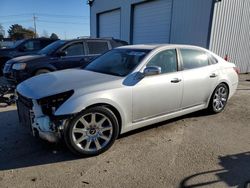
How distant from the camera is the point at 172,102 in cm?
438

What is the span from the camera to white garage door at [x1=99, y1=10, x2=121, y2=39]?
670 inches

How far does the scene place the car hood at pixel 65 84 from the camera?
11.2ft

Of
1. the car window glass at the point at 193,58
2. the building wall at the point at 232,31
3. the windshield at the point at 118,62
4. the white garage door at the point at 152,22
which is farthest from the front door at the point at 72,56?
the white garage door at the point at 152,22

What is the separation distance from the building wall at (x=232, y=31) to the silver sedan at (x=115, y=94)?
6.61 meters

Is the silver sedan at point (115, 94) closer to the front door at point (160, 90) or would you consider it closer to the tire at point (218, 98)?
the front door at point (160, 90)

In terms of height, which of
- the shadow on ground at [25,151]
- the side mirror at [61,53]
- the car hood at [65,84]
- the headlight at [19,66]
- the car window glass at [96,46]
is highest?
the car window glass at [96,46]

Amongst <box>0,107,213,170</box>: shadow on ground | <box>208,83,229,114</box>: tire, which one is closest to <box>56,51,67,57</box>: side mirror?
<box>0,107,213,170</box>: shadow on ground

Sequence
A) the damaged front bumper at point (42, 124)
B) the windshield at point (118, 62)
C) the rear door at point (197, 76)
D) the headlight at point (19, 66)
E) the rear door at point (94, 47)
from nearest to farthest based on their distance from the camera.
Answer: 1. the damaged front bumper at point (42, 124)
2. the windshield at point (118, 62)
3. the rear door at point (197, 76)
4. the headlight at point (19, 66)
5. the rear door at point (94, 47)

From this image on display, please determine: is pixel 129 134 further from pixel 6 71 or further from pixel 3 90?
pixel 6 71

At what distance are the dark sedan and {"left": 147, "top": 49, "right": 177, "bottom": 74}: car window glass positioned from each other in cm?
333

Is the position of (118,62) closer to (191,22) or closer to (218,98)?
(218,98)

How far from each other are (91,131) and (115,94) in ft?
2.14

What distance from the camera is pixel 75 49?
308 inches

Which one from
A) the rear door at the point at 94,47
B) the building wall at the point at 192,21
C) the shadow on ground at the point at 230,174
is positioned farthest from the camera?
the building wall at the point at 192,21
